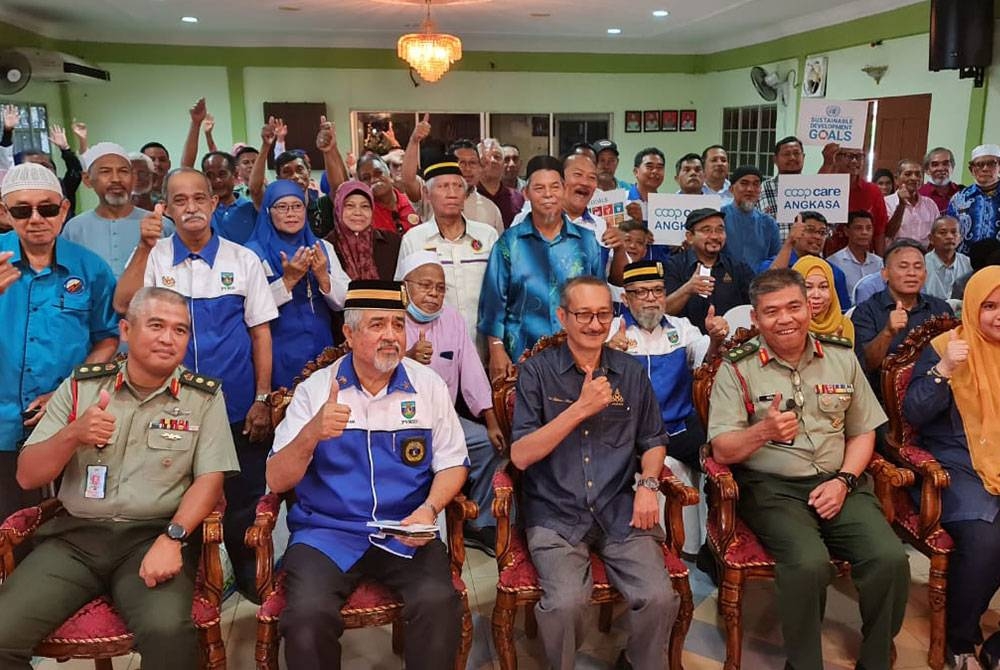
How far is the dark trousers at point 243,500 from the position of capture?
298 cm

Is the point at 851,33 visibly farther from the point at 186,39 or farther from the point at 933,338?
the point at 186,39

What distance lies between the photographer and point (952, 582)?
2559 millimetres

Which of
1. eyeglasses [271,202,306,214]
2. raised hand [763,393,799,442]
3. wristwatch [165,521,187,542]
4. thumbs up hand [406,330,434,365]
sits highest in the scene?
eyeglasses [271,202,306,214]

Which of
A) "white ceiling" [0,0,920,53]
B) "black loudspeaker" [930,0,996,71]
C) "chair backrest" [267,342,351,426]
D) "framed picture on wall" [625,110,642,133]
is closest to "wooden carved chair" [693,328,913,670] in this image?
"chair backrest" [267,342,351,426]

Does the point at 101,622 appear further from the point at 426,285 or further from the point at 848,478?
the point at 848,478

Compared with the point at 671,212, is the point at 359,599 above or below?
below

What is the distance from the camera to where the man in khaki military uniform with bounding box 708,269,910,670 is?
238 centimetres

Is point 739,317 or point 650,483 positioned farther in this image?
point 739,317

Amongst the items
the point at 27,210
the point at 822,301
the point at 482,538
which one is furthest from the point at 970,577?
the point at 27,210

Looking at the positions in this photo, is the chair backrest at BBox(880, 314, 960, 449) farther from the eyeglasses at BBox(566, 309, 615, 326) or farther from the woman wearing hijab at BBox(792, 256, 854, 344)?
the eyeglasses at BBox(566, 309, 615, 326)

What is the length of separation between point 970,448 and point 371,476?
2094mm

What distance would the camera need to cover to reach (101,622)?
208cm

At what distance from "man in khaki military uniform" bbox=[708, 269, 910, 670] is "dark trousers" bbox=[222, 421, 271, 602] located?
1782mm

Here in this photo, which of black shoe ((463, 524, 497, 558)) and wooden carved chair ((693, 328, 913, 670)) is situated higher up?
wooden carved chair ((693, 328, 913, 670))
